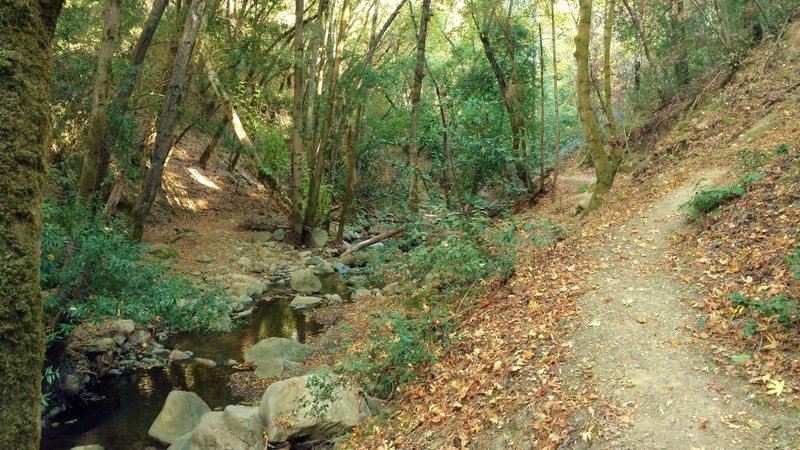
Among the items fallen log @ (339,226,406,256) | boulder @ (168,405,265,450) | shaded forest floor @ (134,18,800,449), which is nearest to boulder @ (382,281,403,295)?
shaded forest floor @ (134,18,800,449)

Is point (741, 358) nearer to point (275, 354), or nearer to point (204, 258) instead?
point (275, 354)

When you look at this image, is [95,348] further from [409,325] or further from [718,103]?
[718,103]

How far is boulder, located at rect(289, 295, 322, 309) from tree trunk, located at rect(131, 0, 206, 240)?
3.97m

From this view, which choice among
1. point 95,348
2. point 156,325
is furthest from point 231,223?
point 95,348

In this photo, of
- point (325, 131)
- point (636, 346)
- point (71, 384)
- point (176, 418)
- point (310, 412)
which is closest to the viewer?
point (636, 346)

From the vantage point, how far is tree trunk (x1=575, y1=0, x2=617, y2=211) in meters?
9.63

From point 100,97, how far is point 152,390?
5.47 m

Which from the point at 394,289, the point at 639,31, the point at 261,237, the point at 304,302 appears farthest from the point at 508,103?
the point at 261,237

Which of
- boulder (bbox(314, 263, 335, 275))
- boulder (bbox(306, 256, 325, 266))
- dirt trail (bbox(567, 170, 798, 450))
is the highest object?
dirt trail (bbox(567, 170, 798, 450))

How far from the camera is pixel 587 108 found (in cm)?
1000

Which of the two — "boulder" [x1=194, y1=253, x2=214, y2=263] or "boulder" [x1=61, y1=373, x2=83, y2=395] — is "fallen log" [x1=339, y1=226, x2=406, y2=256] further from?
"boulder" [x1=61, y1=373, x2=83, y2=395]

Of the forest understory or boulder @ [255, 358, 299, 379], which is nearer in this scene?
the forest understory

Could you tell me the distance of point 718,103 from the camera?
13.7m

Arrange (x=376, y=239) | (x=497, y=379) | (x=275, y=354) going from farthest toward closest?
(x=376, y=239), (x=275, y=354), (x=497, y=379)
